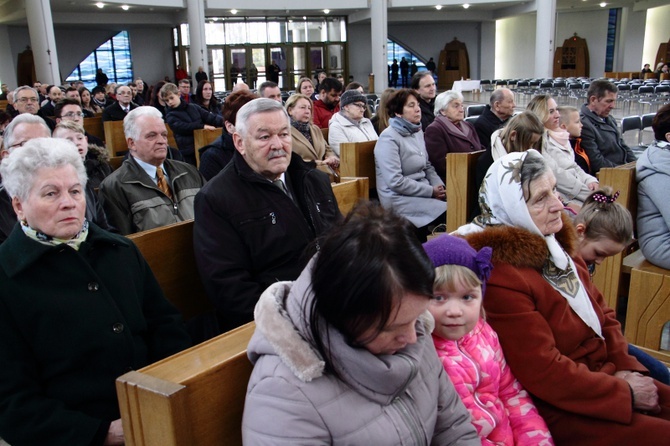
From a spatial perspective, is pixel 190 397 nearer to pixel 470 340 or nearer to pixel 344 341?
pixel 344 341

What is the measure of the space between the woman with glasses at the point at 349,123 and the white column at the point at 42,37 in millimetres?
11007

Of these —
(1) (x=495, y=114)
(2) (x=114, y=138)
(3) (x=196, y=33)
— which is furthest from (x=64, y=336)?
(3) (x=196, y=33)

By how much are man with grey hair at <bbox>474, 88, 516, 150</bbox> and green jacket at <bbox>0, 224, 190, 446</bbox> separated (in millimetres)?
3577

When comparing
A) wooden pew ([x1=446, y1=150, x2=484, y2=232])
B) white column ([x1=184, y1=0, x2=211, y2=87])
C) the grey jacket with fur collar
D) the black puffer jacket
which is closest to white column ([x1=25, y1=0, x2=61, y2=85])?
white column ([x1=184, y1=0, x2=211, y2=87])

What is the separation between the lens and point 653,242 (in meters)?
2.83

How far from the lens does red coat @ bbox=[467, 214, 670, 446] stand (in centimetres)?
164

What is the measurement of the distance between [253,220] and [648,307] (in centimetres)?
197

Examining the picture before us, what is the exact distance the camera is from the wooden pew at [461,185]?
11.9ft

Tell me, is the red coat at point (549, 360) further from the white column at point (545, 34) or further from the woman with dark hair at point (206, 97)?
the white column at point (545, 34)

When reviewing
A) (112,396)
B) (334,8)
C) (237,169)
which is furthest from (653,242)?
(334,8)

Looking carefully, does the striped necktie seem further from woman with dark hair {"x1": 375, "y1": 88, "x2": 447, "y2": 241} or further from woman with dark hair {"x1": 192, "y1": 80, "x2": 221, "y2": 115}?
woman with dark hair {"x1": 192, "y1": 80, "x2": 221, "y2": 115}

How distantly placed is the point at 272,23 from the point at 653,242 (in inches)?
764

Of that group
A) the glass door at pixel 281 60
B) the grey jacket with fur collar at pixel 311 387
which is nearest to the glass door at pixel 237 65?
the glass door at pixel 281 60

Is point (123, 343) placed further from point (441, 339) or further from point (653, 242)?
point (653, 242)
